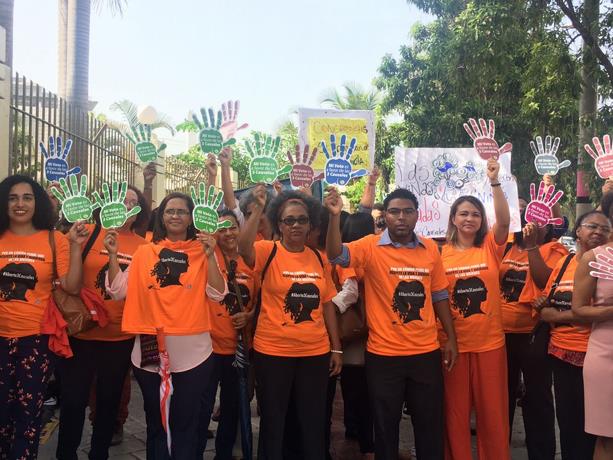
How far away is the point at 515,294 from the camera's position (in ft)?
13.8

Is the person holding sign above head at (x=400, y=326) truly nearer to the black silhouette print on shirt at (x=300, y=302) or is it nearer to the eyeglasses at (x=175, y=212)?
the black silhouette print on shirt at (x=300, y=302)

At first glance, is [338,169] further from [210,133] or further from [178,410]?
[178,410]

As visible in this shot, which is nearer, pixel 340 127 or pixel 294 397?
pixel 294 397

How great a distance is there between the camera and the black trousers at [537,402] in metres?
4.03

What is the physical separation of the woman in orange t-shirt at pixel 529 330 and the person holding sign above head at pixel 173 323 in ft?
6.83

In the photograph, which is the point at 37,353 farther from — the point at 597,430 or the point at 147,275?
the point at 597,430

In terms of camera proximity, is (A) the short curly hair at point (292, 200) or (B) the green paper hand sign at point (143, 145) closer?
(A) the short curly hair at point (292, 200)

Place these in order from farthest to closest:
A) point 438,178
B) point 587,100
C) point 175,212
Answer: point 587,100
point 438,178
point 175,212

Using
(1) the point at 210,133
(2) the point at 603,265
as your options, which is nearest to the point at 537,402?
(2) the point at 603,265

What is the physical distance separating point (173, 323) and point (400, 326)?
135cm

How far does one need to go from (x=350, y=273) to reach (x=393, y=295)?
18.0 inches

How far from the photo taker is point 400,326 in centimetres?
357

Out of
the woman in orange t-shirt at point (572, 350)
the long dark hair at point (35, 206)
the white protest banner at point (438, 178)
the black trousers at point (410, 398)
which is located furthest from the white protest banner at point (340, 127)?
the long dark hair at point (35, 206)

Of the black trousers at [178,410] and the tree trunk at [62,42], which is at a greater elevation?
the tree trunk at [62,42]
